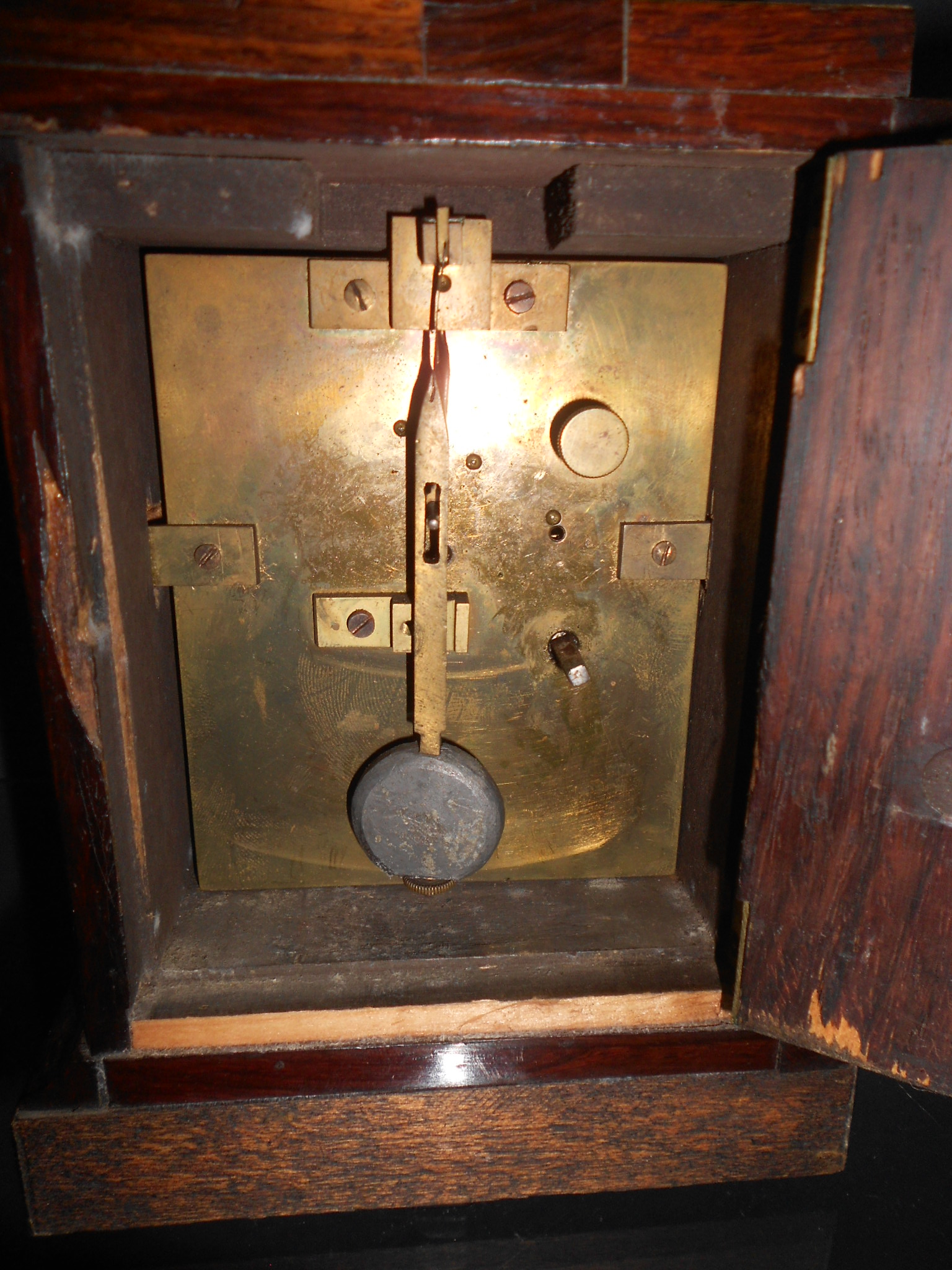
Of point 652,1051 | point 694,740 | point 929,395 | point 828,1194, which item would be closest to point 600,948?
point 652,1051

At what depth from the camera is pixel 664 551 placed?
3.13 ft

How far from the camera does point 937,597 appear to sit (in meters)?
0.70

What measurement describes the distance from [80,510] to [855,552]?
0.64 metres

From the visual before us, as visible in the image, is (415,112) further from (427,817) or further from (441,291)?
(427,817)

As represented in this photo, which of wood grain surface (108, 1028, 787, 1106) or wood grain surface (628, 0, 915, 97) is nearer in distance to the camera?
wood grain surface (628, 0, 915, 97)

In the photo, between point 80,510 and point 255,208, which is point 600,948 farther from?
point 255,208

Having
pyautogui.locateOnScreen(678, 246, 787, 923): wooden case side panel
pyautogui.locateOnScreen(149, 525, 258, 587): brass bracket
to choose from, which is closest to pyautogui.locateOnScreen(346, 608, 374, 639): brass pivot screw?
pyautogui.locateOnScreen(149, 525, 258, 587): brass bracket

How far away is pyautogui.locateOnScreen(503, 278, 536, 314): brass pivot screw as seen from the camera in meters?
0.86

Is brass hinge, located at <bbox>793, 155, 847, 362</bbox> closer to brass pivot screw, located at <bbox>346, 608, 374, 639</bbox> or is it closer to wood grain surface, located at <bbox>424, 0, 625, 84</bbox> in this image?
wood grain surface, located at <bbox>424, 0, 625, 84</bbox>

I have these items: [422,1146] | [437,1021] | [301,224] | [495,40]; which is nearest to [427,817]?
[437,1021]

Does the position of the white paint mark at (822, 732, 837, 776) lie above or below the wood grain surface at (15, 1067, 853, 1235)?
above

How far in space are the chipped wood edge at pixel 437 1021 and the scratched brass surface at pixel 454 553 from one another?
0.20 metres

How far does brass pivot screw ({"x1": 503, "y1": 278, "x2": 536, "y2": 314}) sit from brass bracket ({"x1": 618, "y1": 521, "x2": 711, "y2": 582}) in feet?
0.82

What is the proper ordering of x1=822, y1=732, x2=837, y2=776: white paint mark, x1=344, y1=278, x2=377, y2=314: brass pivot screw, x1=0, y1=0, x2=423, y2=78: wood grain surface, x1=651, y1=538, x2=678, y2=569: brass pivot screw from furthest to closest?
1. x1=651, y1=538, x2=678, y2=569: brass pivot screw
2. x1=344, y1=278, x2=377, y2=314: brass pivot screw
3. x1=822, y1=732, x2=837, y2=776: white paint mark
4. x1=0, y1=0, x2=423, y2=78: wood grain surface
